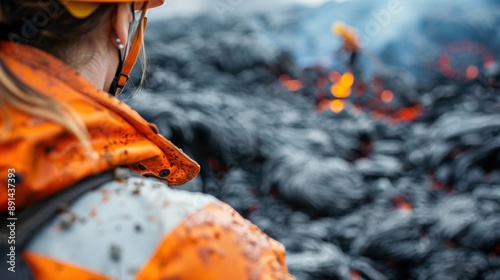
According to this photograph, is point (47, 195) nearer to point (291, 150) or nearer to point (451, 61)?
point (291, 150)

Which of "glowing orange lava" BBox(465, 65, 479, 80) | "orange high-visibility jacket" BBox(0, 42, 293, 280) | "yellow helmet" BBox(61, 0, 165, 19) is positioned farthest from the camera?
"glowing orange lava" BBox(465, 65, 479, 80)

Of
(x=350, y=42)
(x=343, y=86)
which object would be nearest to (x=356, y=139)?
(x=343, y=86)

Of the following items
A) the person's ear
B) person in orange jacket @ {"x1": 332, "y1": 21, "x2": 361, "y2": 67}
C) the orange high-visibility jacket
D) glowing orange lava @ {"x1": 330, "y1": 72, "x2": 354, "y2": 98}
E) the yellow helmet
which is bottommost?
glowing orange lava @ {"x1": 330, "y1": 72, "x2": 354, "y2": 98}

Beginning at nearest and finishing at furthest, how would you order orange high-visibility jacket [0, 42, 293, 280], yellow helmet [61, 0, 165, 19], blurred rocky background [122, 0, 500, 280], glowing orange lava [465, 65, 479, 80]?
orange high-visibility jacket [0, 42, 293, 280]
yellow helmet [61, 0, 165, 19]
blurred rocky background [122, 0, 500, 280]
glowing orange lava [465, 65, 479, 80]

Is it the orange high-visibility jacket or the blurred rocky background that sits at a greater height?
the orange high-visibility jacket

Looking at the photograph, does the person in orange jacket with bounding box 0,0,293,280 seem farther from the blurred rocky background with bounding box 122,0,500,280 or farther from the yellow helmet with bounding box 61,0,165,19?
the blurred rocky background with bounding box 122,0,500,280

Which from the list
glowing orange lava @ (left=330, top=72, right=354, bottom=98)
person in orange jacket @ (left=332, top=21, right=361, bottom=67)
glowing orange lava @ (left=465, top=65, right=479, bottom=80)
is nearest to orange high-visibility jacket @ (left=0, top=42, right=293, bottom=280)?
glowing orange lava @ (left=465, top=65, right=479, bottom=80)

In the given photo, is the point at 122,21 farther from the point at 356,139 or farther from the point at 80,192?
the point at 356,139

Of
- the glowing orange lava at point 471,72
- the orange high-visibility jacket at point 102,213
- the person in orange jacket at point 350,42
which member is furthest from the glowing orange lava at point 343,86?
the orange high-visibility jacket at point 102,213
